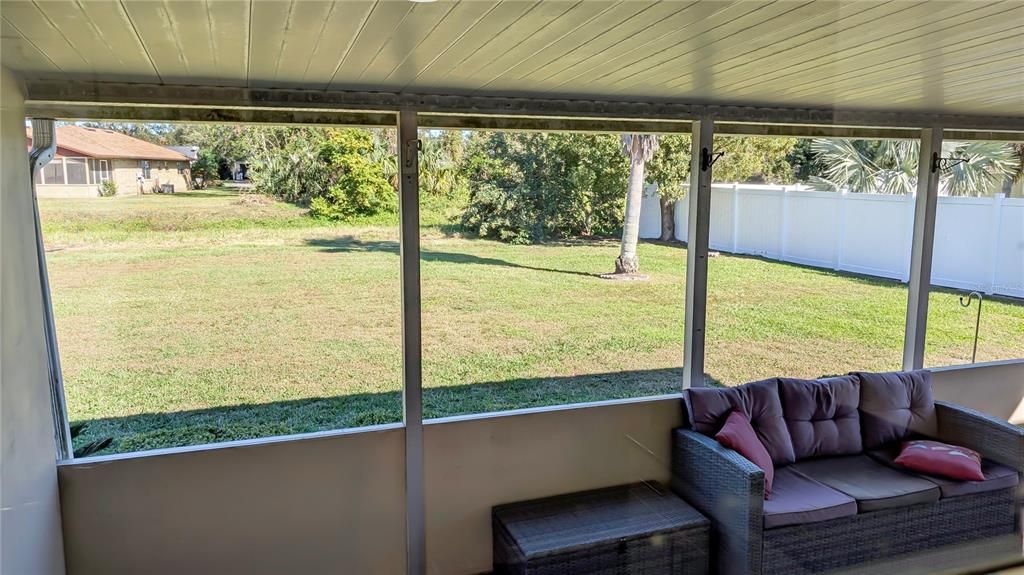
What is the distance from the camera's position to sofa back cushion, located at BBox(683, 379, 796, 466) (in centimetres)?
299

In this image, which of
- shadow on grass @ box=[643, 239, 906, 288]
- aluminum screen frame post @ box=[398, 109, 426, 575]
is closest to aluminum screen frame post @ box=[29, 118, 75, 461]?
aluminum screen frame post @ box=[398, 109, 426, 575]

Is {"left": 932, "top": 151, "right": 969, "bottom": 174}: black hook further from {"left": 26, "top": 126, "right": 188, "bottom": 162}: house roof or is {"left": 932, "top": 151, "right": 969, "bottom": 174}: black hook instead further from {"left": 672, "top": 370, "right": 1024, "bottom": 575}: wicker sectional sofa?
{"left": 26, "top": 126, "right": 188, "bottom": 162}: house roof

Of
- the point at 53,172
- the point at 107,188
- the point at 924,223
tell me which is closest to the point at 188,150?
the point at 107,188

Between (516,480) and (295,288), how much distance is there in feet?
7.78

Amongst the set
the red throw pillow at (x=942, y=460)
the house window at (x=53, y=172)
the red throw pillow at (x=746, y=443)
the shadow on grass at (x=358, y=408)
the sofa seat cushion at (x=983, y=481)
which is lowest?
the shadow on grass at (x=358, y=408)

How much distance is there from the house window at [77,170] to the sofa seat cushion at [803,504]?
9.92 ft

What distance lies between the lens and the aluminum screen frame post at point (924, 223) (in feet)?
11.4

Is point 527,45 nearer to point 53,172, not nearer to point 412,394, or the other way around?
point 412,394

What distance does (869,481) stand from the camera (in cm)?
286

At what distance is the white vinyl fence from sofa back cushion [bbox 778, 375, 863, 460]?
769mm

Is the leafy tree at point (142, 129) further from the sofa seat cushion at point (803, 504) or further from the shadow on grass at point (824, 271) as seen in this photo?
the sofa seat cushion at point (803, 504)

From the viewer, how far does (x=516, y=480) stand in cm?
285

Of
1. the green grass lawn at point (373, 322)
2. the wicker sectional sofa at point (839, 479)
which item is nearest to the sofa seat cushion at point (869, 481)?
the wicker sectional sofa at point (839, 479)

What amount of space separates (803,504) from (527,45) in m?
2.16
